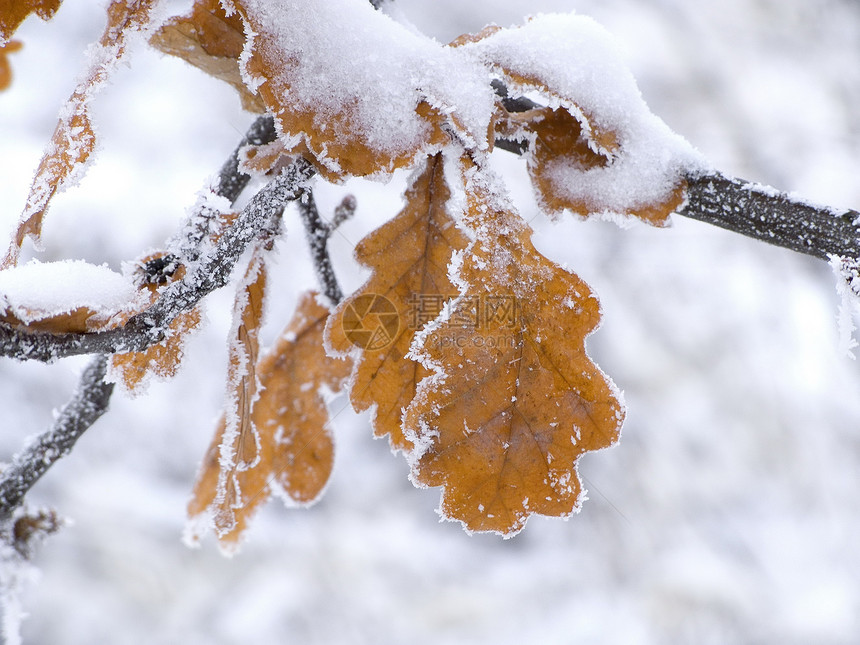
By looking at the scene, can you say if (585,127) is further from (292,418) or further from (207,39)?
(292,418)

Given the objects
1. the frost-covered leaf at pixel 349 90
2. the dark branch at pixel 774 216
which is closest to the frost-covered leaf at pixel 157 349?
the frost-covered leaf at pixel 349 90

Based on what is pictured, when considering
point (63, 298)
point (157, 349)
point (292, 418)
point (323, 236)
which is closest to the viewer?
point (63, 298)

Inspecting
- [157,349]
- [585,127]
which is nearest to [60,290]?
[157,349]

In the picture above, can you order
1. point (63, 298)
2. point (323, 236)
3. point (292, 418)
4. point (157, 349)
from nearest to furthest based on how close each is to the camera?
point (63, 298)
point (157, 349)
point (323, 236)
point (292, 418)

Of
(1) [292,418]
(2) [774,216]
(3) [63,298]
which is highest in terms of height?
(2) [774,216]

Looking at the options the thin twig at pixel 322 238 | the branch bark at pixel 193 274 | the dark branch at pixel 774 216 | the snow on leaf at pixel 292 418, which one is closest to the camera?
the branch bark at pixel 193 274

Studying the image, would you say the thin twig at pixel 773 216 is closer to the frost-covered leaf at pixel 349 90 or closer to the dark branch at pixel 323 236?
the frost-covered leaf at pixel 349 90

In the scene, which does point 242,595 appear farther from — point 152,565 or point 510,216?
point 510,216

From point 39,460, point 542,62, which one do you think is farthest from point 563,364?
point 39,460
